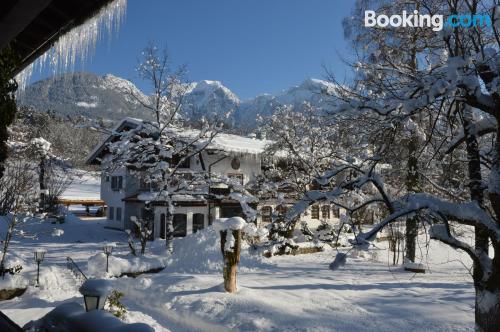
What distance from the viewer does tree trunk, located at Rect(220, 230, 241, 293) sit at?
11367mm

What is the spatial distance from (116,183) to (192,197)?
9.53 meters

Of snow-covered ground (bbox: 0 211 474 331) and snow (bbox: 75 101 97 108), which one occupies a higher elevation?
snow (bbox: 75 101 97 108)

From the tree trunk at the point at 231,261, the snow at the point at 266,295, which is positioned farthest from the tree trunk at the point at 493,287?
the tree trunk at the point at 231,261

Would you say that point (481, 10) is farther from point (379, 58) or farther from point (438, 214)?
point (379, 58)

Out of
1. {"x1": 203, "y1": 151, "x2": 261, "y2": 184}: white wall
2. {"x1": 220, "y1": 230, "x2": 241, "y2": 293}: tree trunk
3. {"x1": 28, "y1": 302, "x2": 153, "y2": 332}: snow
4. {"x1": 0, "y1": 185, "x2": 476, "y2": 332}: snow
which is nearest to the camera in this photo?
{"x1": 28, "y1": 302, "x2": 153, "y2": 332}: snow

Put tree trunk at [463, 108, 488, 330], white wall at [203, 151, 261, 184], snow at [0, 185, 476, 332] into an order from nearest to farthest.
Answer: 1. tree trunk at [463, 108, 488, 330]
2. snow at [0, 185, 476, 332]
3. white wall at [203, 151, 261, 184]

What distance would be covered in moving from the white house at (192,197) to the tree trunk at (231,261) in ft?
39.0

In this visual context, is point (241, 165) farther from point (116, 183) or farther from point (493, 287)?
point (493, 287)

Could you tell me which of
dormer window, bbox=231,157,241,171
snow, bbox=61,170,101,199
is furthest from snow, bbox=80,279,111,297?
snow, bbox=61,170,101,199

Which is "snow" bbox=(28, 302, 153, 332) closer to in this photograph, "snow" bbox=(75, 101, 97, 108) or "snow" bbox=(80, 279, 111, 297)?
"snow" bbox=(80, 279, 111, 297)

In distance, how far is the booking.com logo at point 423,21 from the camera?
5855 mm

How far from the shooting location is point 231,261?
38.2ft

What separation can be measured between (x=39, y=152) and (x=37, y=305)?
2578 cm

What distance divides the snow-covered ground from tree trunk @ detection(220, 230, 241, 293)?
0.40 metres
